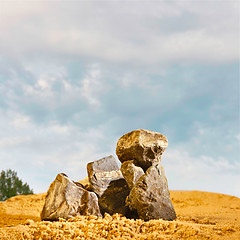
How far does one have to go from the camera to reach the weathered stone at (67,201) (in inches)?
219

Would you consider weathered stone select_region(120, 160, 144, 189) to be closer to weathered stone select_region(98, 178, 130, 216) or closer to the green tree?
weathered stone select_region(98, 178, 130, 216)

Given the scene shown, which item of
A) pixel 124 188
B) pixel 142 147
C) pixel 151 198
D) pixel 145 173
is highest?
pixel 142 147

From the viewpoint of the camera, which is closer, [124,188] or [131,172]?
[124,188]

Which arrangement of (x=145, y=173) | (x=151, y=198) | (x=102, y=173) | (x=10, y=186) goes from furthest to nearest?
(x=10, y=186)
(x=102, y=173)
(x=145, y=173)
(x=151, y=198)

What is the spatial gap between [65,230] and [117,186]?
1880mm

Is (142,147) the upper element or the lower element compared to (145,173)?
upper

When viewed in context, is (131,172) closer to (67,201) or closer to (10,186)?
(67,201)

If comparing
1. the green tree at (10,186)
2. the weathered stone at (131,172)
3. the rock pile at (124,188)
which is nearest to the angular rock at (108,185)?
the rock pile at (124,188)

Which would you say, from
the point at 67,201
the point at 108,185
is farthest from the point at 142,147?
the point at 67,201

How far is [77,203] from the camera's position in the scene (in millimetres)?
5750

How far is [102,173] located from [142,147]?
109 centimetres

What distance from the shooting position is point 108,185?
6.34 m

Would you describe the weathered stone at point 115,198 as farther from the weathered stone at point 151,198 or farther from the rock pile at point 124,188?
the weathered stone at point 151,198

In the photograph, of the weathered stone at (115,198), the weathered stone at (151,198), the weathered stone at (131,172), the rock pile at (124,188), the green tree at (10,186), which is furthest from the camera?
the green tree at (10,186)
